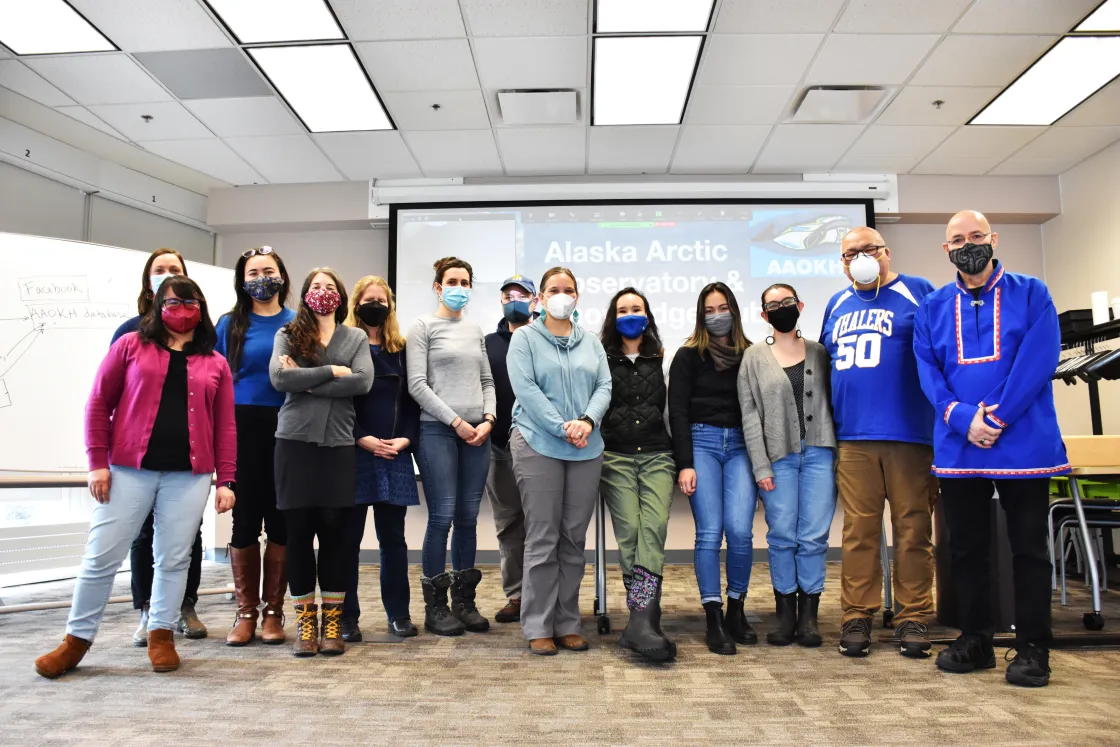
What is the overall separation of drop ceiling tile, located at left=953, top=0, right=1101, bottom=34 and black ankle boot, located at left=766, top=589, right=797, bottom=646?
3.11 m

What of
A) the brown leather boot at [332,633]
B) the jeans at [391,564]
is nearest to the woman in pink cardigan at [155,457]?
the brown leather boot at [332,633]

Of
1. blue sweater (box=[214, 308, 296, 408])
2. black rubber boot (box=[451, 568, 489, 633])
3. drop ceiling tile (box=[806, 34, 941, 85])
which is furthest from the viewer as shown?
drop ceiling tile (box=[806, 34, 941, 85])

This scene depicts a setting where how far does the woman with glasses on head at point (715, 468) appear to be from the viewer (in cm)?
268

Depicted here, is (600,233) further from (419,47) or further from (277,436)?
(277,436)

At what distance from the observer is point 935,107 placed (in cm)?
475

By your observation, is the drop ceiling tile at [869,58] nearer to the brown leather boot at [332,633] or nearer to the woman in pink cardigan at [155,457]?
the woman in pink cardigan at [155,457]

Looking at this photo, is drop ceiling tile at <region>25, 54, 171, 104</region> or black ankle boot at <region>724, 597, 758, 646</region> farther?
drop ceiling tile at <region>25, 54, 171, 104</region>

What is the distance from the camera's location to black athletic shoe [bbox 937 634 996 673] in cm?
226

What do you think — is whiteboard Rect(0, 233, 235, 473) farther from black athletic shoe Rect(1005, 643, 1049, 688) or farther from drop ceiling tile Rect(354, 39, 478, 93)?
black athletic shoe Rect(1005, 643, 1049, 688)

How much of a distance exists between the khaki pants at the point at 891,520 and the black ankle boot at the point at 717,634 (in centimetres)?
42

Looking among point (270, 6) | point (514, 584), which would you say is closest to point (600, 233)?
point (270, 6)

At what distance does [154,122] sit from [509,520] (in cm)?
389

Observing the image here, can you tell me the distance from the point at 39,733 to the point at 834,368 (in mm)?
2596

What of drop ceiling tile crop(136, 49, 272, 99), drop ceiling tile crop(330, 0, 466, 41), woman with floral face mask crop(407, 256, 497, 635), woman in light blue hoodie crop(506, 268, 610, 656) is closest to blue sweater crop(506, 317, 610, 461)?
woman in light blue hoodie crop(506, 268, 610, 656)
